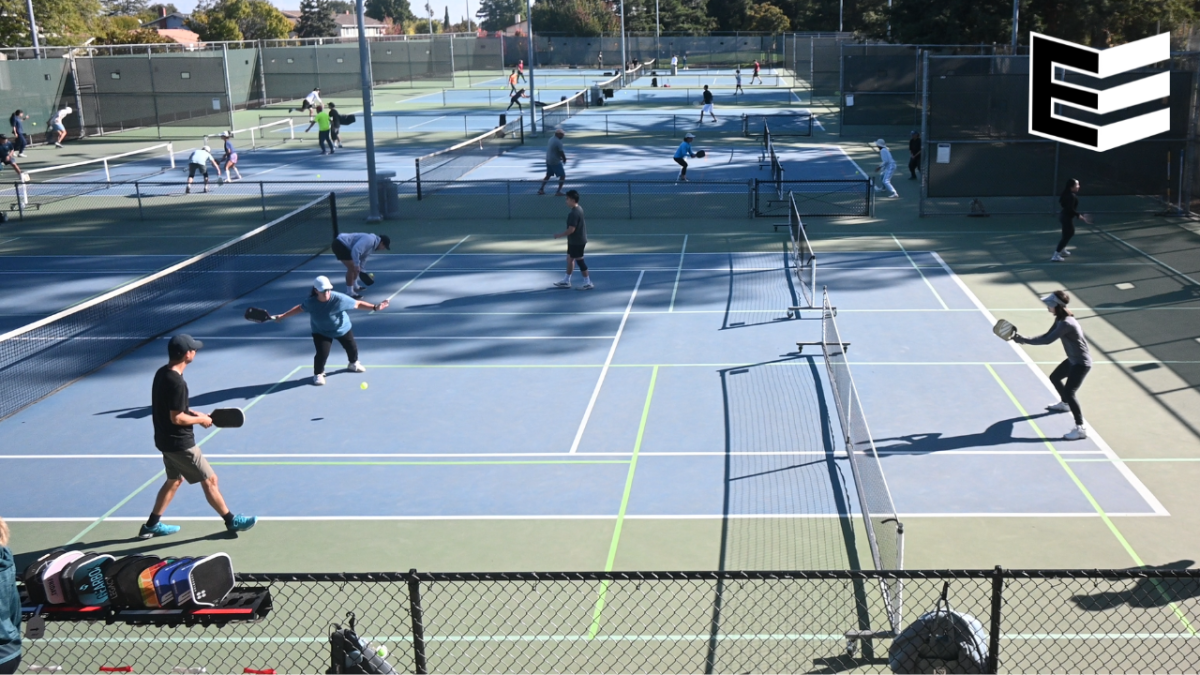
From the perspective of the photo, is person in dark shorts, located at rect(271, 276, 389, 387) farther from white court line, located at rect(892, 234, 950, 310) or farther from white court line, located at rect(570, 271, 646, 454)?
white court line, located at rect(892, 234, 950, 310)

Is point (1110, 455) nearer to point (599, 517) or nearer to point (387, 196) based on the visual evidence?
point (599, 517)

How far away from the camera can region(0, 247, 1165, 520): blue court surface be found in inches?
452

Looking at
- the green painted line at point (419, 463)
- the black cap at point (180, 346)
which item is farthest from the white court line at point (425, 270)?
the black cap at point (180, 346)

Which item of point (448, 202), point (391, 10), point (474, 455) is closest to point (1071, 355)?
point (474, 455)

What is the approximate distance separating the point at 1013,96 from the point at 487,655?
2277 centimetres

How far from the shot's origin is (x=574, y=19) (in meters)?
104

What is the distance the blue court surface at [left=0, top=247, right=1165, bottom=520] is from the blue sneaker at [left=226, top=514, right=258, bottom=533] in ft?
1.52

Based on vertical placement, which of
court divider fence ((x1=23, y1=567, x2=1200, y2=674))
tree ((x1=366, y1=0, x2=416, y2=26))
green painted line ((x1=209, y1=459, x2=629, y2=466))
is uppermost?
tree ((x1=366, y1=0, x2=416, y2=26))

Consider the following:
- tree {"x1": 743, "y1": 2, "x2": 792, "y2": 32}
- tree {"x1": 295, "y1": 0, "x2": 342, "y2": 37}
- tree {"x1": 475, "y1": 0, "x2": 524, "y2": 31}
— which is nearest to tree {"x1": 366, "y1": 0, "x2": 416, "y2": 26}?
tree {"x1": 475, "y1": 0, "x2": 524, "y2": 31}

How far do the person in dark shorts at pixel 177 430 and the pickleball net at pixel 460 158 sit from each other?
18.9 metres

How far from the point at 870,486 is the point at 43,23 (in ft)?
209

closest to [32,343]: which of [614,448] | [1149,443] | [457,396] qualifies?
[457,396]

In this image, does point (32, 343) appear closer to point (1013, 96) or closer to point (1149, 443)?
point (1149, 443)

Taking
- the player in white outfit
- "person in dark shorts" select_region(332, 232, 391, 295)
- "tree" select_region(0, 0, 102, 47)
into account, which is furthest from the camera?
"tree" select_region(0, 0, 102, 47)
